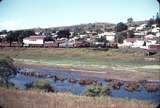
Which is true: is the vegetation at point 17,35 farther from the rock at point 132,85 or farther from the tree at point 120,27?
the rock at point 132,85

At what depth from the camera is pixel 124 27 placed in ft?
21.5

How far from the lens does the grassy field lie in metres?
6.61

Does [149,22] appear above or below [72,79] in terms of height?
above

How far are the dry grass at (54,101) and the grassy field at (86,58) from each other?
1.86 ft

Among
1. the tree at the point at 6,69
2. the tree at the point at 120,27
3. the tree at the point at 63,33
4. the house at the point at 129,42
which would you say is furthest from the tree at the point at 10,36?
the house at the point at 129,42

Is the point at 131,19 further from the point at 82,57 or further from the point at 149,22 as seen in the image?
the point at 82,57

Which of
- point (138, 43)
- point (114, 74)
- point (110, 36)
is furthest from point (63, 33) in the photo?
point (138, 43)

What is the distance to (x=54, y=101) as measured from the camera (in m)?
6.55

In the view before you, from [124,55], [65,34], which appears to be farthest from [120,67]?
[65,34]

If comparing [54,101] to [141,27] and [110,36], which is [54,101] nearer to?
[110,36]

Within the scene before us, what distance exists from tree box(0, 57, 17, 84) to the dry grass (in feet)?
0.71

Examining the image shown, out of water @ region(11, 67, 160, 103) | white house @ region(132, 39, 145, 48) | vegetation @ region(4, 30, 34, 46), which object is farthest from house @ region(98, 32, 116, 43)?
vegetation @ region(4, 30, 34, 46)

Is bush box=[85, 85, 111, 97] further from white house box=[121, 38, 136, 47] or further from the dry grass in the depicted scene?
white house box=[121, 38, 136, 47]

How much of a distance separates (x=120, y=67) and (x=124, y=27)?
75cm
